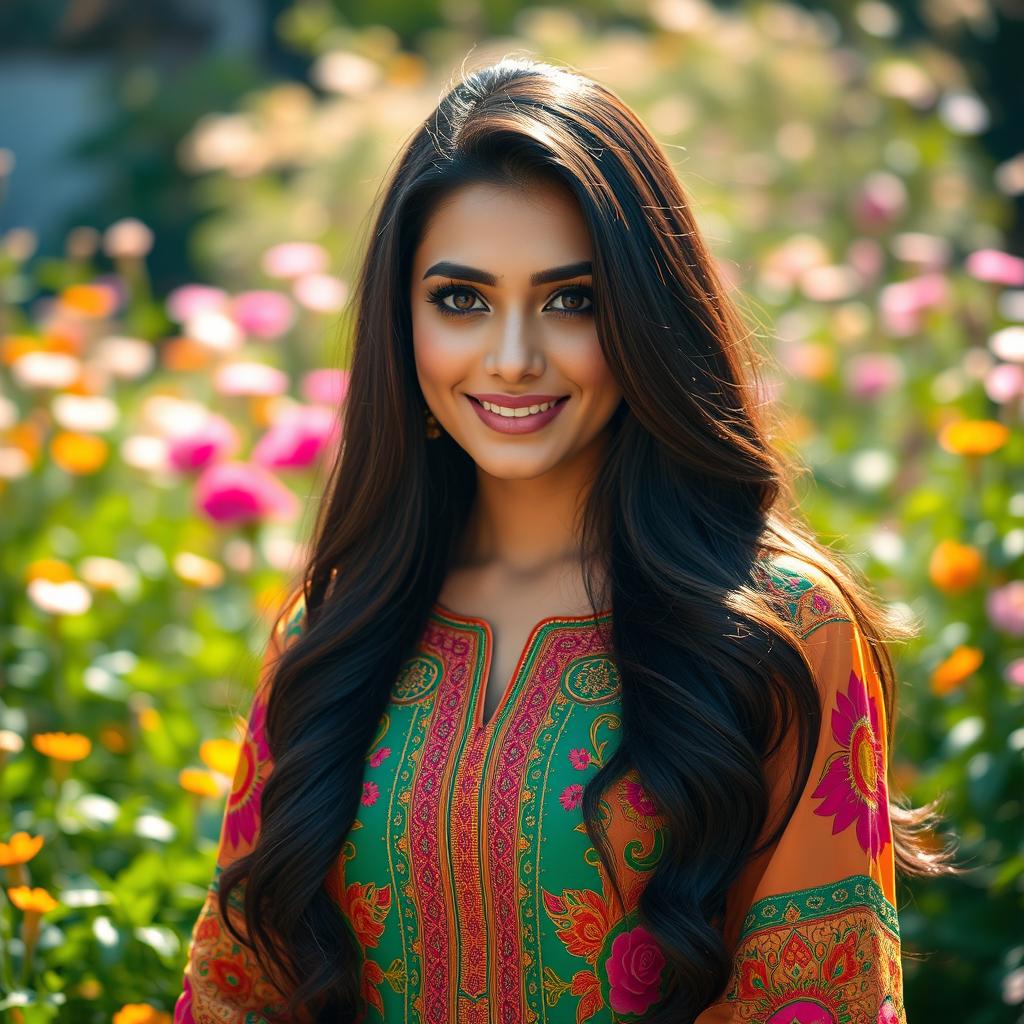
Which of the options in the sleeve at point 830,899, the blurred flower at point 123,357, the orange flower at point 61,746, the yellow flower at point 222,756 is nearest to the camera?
the sleeve at point 830,899

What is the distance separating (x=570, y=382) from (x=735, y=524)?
0.82ft

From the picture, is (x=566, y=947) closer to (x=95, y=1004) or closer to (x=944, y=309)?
(x=95, y=1004)

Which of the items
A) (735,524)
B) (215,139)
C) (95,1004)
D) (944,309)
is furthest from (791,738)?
(215,139)

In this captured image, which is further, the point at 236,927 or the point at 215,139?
the point at 215,139

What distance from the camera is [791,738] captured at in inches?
60.9

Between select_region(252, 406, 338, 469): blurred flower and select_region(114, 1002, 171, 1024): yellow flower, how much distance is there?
1.23 meters

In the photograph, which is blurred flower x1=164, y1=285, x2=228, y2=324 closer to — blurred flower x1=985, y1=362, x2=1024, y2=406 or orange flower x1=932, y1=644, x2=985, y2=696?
blurred flower x1=985, y1=362, x2=1024, y2=406

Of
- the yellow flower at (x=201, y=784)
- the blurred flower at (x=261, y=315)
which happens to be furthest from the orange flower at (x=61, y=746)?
the blurred flower at (x=261, y=315)

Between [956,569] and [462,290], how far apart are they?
1.22m

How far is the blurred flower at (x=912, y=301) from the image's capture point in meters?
3.34

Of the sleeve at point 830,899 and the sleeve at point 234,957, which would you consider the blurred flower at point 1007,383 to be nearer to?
the sleeve at point 830,899

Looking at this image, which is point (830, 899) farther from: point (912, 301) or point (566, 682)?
point (912, 301)

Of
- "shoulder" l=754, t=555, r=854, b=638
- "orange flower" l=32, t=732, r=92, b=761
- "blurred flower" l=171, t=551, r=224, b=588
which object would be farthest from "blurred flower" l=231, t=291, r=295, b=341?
"shoulder" l=754, t=555, r=854, b=638

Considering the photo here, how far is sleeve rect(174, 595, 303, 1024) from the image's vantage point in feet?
5.77
